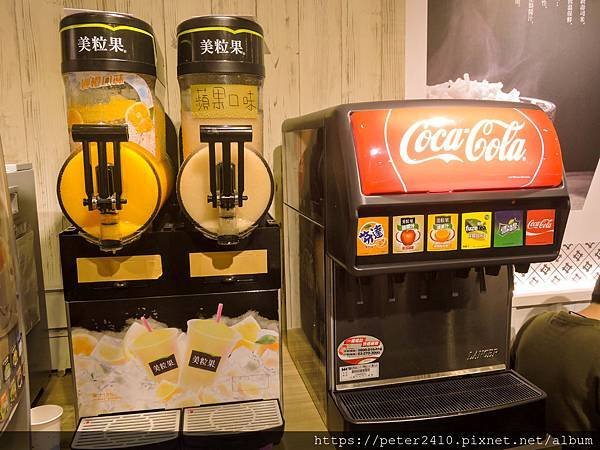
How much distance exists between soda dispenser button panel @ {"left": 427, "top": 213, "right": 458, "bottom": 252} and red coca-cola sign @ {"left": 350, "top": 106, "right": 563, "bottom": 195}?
57 millimetres

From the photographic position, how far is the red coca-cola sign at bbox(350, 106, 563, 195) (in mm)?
968

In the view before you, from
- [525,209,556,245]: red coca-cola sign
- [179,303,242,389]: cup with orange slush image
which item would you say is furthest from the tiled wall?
[179,303,242,389]: cup with orange slush image

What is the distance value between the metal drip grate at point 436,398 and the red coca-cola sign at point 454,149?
446 millimetres

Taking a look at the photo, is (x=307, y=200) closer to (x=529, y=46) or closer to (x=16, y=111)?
(x=16, y=111)

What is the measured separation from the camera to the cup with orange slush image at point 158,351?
1052 millimetres

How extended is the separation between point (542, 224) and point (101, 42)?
92cm

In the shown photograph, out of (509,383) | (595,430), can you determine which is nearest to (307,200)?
(509,383)

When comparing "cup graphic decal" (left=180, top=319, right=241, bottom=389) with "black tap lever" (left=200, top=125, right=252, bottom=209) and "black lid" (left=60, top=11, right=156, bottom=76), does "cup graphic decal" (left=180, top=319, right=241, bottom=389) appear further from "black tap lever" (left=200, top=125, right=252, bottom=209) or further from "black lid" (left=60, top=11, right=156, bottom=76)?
"black lid" (left=60, top=11, right=156, bottom=76)

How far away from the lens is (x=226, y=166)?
943mm

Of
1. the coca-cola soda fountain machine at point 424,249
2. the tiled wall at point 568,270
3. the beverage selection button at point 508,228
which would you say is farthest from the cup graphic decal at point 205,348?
the tiled wall at point 568,270

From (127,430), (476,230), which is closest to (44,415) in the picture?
(127,430)

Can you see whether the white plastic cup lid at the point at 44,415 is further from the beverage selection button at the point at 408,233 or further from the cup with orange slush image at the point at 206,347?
the beverage selection button at the point at 408,233

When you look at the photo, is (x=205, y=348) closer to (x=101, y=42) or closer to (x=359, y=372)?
(x=359, y=372)

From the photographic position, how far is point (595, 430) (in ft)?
4.50
